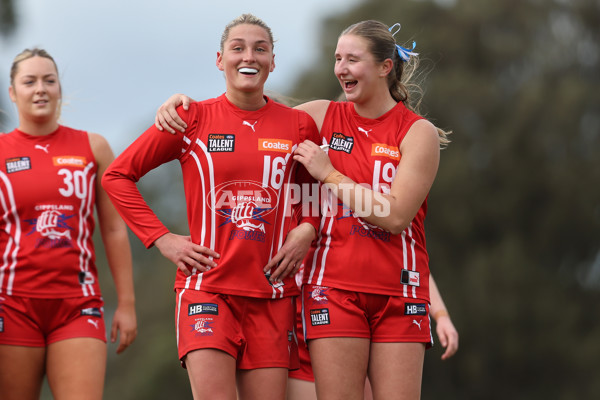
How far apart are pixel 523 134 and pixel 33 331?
17001 millimetres

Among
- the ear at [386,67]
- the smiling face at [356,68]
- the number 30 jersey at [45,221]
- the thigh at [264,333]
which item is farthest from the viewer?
the number 30 jersey at [45,221]

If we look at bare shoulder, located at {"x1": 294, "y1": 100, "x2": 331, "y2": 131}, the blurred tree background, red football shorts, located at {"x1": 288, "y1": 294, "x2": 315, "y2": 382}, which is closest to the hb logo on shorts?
red football shorts, located at {"x1": 288, "y1": 294, "x2": 315, "y2": 382}

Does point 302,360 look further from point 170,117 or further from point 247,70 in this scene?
point 247,70

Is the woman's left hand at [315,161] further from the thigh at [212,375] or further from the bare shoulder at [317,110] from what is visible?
the thigh at [212,375]

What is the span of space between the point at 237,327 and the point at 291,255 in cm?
52

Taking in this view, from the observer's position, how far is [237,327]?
16.5 ft

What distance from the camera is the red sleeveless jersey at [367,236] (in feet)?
17.0

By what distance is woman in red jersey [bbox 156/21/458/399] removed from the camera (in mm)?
5082

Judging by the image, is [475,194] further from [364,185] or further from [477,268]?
[364,185]

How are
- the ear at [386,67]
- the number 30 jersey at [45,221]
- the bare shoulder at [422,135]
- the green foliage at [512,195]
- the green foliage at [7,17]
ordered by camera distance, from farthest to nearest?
the green foliage at [512,195] → the green foliage at [7,17] → the number 30 jersey at [45,221] → the ear at [386,67] → the bare shoulder at [422,135]

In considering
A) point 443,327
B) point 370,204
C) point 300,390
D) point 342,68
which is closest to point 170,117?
point 342,68

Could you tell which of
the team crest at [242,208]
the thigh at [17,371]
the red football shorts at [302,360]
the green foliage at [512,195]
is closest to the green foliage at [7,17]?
the green foliage at [512,195]

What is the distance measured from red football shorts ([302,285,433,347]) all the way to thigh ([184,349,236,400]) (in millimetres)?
555

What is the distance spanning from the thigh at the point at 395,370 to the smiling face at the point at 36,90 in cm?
286
